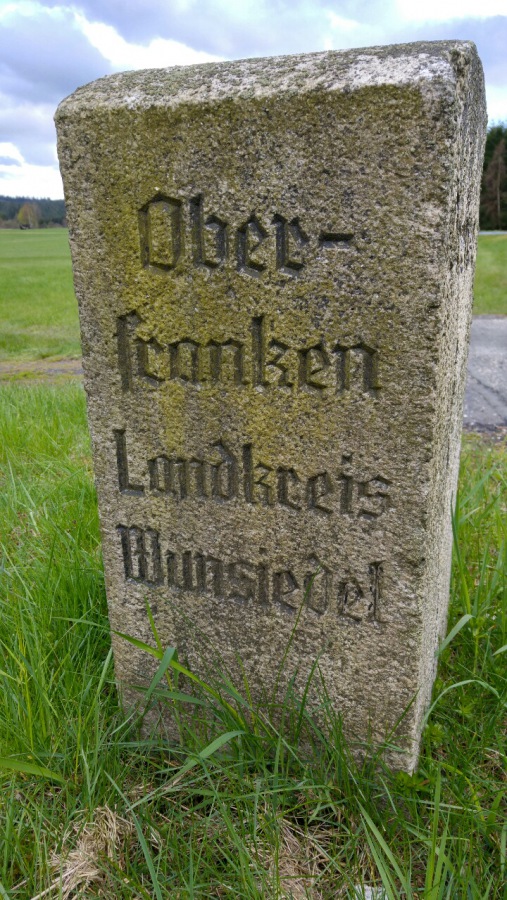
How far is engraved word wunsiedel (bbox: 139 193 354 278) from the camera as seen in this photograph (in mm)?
1366

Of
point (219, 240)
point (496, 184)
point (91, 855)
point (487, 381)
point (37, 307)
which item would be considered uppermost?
point (496, 184)

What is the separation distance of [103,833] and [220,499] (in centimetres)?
78

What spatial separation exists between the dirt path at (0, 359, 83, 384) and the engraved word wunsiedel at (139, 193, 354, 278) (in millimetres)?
5213

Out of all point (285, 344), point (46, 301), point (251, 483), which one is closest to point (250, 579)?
point (251, 483)

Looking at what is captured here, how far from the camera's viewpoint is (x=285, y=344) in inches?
56.8

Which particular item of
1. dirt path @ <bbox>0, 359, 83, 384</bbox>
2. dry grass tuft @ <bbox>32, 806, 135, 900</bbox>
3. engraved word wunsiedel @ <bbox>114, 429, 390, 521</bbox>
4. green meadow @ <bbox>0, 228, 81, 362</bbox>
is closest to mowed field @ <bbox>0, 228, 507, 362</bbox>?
green meadow @ <bbox>0, 228, 81, 362</bbox>

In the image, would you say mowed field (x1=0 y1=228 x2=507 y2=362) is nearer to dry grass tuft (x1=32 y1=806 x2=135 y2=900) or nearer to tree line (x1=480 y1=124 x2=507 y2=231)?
dry grass tuft (x1=32 y1=806 x2=135 y2=900)

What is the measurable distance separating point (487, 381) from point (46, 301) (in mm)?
10378

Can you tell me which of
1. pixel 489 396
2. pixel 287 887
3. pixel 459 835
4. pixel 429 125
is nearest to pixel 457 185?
pixel 429 125

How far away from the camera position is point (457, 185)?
1.33 m

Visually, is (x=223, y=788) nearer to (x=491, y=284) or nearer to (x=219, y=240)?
(x=219, y=240)

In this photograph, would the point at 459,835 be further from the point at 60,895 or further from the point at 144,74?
the point at 144,74

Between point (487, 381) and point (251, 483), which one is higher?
point (251, 483)

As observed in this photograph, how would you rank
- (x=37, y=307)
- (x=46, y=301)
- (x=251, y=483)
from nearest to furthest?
(x=251, y=483)
(x=37, y=307)
(x=46, y=301)
